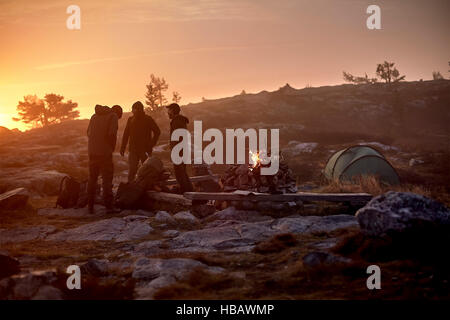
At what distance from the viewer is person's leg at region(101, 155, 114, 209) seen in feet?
39.9

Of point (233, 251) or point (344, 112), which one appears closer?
point (233, 251)

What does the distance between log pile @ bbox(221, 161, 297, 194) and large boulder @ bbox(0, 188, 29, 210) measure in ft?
22.1

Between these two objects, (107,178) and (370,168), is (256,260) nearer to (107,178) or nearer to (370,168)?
(107,178)

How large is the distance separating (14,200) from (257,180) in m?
8.01

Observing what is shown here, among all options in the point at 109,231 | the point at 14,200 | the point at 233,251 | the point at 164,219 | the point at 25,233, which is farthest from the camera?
the point at 14,200

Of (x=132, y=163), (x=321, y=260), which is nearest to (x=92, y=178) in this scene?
(x=132, y=163)

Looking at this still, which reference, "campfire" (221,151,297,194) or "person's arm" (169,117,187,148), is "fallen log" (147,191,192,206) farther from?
"campfire" (221,151,297,194)

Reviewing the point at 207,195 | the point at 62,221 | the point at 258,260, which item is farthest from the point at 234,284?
the point at 62,221

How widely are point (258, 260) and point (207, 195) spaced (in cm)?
509

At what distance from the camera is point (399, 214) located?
633cm

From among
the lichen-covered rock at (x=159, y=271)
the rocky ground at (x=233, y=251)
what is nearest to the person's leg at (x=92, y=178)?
the rocky ground at (x=233, y=251)

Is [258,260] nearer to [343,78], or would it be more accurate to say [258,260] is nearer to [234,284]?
[234,284]

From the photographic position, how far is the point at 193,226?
10.4 m
